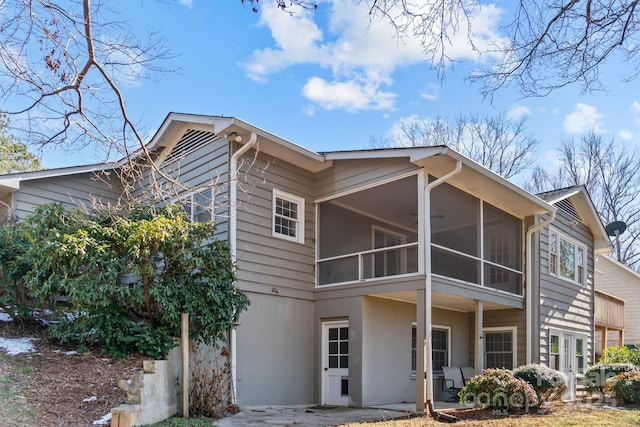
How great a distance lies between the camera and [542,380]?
33.8ft

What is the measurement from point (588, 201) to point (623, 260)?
A: 1571 centimetres

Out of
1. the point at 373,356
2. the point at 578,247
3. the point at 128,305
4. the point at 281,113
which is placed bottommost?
the point at 373,356

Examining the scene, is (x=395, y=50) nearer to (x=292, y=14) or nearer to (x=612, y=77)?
(x=292, y=14)

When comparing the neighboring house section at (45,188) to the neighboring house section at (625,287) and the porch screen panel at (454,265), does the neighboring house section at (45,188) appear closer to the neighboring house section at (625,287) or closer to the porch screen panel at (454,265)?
the porch screen panel at (454,265)

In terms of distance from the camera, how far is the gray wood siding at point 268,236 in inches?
429

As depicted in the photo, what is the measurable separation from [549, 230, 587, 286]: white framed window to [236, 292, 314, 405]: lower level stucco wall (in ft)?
23.4

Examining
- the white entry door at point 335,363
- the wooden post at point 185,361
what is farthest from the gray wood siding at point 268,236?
the wooden post at point 185,361

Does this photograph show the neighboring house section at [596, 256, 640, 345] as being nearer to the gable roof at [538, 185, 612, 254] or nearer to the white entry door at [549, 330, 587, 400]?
the gable roof at [538, 185, 612, 254]

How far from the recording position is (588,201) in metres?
16.3

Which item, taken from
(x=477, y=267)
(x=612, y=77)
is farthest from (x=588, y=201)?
(x=612, y=77)

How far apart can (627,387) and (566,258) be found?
538cm

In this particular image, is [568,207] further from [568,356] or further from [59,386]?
[59,386]

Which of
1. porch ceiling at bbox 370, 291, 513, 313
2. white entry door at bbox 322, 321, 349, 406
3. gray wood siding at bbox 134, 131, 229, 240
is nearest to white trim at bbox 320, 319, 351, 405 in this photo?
white entry door at bbox 322, 321, 349, 406

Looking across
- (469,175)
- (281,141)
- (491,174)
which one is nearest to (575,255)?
(491,174)
